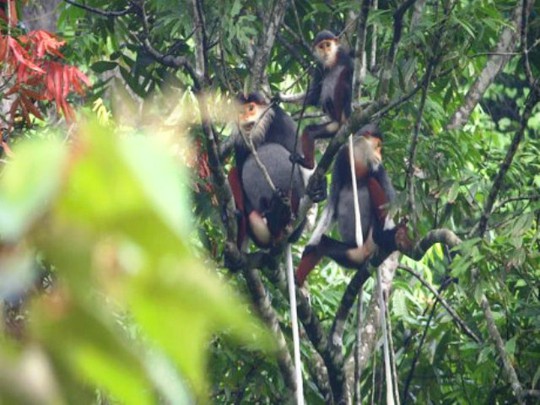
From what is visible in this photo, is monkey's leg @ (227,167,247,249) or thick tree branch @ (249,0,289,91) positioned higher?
thick tree branch @ (249,0,289,91)

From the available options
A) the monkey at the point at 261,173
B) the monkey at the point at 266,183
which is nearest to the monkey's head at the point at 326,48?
the monkey at the point at 261,173

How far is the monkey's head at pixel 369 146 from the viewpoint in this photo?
4.92 m

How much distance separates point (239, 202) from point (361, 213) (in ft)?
1.86

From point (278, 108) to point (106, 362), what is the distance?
4.95 meters

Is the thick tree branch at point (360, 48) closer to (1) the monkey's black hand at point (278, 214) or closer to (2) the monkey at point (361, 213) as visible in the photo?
(2) the monkey at point (361, 213)

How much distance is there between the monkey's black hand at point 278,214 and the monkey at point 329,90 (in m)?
0.20

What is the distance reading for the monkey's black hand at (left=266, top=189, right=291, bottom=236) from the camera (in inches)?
183

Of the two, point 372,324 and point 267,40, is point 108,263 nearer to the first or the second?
point 267,40

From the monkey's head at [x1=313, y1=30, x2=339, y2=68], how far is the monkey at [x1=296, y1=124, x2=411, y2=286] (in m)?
0.32

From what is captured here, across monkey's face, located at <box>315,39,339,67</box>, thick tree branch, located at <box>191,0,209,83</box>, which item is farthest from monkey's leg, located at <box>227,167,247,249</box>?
thick tree branch, located at <box>191,0,209,83</box>

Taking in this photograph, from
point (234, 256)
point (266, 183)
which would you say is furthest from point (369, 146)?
point (234, 256)

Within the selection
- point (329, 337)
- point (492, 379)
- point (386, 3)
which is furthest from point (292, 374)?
point (386, 3)

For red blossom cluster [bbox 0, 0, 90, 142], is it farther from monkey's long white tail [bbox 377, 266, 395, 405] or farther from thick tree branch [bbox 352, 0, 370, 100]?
monkey's long white tail [bbox 377, 266, 395, 405]

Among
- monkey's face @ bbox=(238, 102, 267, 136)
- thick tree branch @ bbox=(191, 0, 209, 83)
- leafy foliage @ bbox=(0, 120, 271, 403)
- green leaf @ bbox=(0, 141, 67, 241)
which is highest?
green leaf @ bbox=(0, 141, 67, 241)
